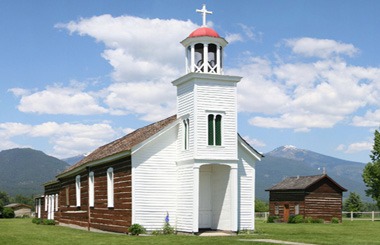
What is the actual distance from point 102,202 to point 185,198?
789 centimetres

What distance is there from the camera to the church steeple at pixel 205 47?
33281 mm

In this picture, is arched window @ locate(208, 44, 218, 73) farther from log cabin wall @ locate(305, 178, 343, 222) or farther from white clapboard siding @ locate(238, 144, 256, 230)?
log cabin wall @ locate(305, 178, 343, 222)

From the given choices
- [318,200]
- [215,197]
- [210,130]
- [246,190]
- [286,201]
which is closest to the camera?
[210,130]

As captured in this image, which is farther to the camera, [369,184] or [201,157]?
[369,184]

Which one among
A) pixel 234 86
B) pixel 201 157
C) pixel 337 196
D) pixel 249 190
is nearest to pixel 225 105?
pixel 234 86

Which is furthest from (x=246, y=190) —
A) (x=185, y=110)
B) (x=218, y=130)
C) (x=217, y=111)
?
(x=185, y=110)

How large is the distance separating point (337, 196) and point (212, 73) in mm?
32829

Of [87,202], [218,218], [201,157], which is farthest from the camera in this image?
[87,202]

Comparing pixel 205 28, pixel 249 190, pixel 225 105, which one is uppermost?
pixel 205 28

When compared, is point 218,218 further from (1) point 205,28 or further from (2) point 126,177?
(1) point 205,28

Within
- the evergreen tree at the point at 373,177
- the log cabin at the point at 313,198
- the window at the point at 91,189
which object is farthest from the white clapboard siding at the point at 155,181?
the evergreen tree at the point at 373,177

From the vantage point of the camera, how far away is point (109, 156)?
3578cm

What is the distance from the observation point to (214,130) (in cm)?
3234

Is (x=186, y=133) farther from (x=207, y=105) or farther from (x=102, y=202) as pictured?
(x=102, y=202)
